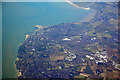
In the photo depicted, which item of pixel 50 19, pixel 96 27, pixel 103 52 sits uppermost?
pixel 50 19

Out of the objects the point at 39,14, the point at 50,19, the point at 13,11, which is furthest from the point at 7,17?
the point at 50,19

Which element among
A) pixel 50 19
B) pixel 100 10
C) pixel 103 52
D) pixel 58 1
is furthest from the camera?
pixel 58 1

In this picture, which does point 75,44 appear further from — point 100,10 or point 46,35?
point 100,10

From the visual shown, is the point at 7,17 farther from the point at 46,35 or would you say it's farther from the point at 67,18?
the point at 67,18

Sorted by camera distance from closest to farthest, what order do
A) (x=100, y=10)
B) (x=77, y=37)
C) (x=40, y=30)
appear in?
(x=77, y=37)
(x=40, y=30)
(x=100, y=10)

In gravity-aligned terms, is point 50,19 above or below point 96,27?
above

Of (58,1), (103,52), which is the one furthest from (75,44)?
(58,1)

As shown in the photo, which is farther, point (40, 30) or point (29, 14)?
point (29, 14)
